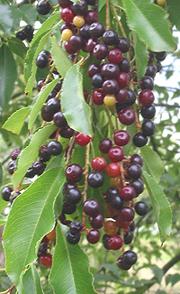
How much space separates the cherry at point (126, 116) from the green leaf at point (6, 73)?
2.85 ft

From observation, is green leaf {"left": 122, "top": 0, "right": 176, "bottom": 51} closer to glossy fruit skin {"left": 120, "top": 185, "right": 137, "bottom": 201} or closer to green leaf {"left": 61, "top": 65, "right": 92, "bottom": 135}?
green leaf {"left": 61, "top": 65, "right": 92, "bottom": 135}

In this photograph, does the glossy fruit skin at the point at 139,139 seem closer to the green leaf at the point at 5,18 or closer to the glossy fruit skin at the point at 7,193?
the glossy fruit skin at the point at 7,193

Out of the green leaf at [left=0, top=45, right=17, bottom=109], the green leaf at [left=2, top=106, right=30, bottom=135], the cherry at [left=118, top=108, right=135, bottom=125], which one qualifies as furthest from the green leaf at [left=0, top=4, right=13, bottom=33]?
the cherry at [left=118, top=108, right=135, bottom=125]

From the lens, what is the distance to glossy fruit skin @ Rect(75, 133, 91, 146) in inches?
37.4

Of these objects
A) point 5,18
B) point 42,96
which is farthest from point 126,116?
point 5,18

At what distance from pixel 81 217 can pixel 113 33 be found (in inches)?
12.1

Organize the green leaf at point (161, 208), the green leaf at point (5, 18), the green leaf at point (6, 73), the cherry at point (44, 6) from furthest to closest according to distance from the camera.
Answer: the green leaf at point (6, 73)
the green leaf at point (5, 18)
the cherry at point (44, 6)
the green leaf at point (161, 208)

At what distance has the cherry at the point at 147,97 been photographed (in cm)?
101

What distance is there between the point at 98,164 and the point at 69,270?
17cm

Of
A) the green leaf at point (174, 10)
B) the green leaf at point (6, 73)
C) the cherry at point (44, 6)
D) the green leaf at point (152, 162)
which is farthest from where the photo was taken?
the green leaf at point (6, 73)

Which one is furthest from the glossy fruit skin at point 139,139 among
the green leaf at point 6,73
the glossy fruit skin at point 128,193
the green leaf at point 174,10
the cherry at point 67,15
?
the green leaf at point 6,73

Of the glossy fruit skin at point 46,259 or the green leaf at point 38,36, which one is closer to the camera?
the glossy fruit skin at point 46,259

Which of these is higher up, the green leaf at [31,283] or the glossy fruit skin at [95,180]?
the glossy fruit skin at [95,180]

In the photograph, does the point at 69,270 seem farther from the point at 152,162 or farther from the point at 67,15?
the point at 67,15
